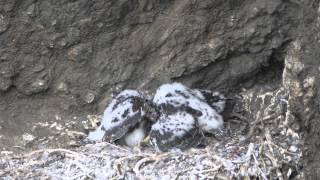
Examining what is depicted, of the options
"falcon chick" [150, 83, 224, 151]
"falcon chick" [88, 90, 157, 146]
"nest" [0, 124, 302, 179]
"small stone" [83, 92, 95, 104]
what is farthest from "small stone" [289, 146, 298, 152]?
"small stone" [83, 92, 95, 104]

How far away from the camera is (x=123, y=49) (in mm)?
3998

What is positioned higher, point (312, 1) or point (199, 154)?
point (312, 1)

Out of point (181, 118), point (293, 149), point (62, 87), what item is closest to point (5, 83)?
point (62, 87)

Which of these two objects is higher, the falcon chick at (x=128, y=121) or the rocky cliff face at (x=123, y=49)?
the rocky cliff face at (x=123, y=49)

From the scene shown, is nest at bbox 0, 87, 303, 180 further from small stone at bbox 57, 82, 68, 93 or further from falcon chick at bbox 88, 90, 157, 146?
small stone at bbox 57, 82, 68, 93

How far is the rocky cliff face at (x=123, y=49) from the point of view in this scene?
390cm

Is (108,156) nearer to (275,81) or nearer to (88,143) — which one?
(88,143)

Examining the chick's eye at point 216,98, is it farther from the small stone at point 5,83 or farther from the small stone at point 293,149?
the small stone at point 5,83

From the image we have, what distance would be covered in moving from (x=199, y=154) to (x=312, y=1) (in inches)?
34.6

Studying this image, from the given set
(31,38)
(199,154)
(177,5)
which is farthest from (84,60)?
(199,154)

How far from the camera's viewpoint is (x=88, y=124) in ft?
13.3

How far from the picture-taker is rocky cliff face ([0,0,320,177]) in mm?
3896

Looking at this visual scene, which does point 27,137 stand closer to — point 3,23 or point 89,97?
point 89,97

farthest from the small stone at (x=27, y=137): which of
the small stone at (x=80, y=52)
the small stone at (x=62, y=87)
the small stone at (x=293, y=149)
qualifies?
the small stone at (x=293, y=149)
